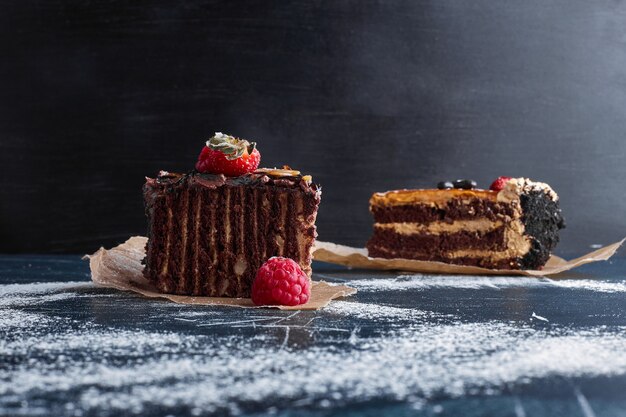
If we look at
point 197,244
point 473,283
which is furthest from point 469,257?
point 197,244

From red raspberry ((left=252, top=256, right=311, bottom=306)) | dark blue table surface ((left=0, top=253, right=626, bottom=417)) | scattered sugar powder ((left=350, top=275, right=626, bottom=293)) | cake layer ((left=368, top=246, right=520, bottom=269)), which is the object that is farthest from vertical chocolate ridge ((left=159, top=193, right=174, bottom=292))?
cake layer ((left=368, top=246, right=520, bottom=269))

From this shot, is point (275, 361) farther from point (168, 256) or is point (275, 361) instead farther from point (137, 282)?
point (137, 282)

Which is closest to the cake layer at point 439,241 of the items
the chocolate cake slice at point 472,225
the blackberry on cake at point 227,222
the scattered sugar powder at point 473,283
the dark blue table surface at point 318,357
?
the chocolate cake slice at point 472,225

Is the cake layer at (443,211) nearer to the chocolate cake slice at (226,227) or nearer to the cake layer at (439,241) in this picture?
the cake layer at (439,241)

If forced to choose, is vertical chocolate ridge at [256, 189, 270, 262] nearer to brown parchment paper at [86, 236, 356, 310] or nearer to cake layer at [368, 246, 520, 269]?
brown parchment paper at [86, 236, 356, 310]

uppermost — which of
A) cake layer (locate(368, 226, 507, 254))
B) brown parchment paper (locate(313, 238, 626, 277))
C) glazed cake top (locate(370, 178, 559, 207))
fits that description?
glazed cake top (locate(370, 178, 559, 207))

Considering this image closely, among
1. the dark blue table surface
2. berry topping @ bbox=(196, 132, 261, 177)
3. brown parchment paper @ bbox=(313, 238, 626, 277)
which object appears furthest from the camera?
brown parchment paper @ bbox=(313, 238, 626, 277)
